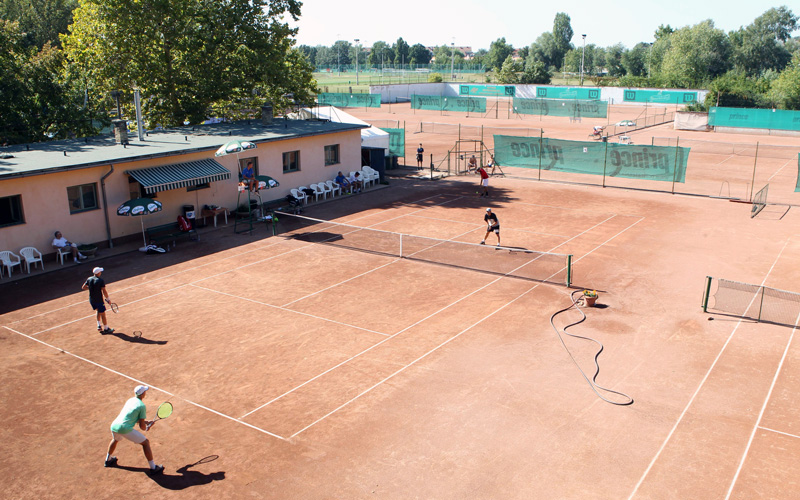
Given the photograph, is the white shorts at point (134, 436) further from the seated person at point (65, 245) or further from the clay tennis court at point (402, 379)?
the seated person at point (65, 245)

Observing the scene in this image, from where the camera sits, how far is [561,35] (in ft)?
620

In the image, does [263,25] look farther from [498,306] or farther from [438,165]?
[498,306]

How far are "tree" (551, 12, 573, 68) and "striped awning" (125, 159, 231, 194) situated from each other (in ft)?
529

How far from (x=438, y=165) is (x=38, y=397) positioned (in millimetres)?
33894

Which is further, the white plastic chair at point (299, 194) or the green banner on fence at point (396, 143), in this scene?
the green banner on fence at point (396, 143)

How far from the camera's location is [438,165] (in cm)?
4488

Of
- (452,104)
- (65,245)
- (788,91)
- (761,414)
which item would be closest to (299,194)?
(65,245)

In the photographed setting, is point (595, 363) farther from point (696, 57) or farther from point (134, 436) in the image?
point (696, 57)

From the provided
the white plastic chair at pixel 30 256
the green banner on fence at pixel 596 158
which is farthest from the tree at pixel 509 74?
the white plastic chair at pixel 30 256

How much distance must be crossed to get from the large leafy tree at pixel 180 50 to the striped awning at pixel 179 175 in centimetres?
1167

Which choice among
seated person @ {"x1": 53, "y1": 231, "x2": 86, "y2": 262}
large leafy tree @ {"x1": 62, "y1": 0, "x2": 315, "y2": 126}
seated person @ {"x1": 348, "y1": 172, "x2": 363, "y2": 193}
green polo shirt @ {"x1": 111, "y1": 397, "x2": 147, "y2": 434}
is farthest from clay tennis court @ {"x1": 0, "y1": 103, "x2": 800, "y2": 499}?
large leafy tree @ {"x1": 62, "y1": 0, "x2": 315, "y2": 126}

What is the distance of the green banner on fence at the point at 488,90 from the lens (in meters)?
106

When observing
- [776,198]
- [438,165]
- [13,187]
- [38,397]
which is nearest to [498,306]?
[38,397]

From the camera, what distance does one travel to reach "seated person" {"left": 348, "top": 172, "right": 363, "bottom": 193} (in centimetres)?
3644
